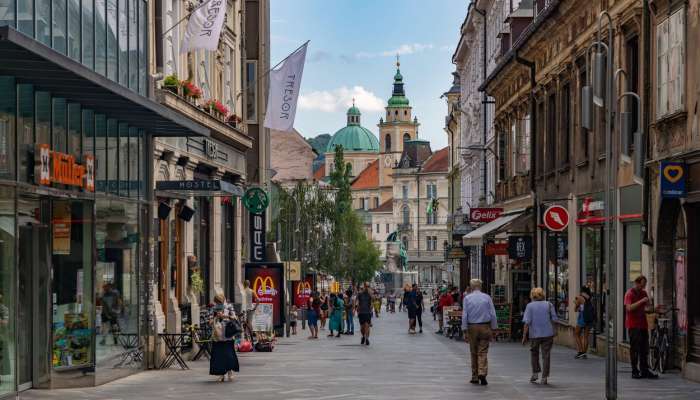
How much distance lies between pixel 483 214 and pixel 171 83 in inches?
853

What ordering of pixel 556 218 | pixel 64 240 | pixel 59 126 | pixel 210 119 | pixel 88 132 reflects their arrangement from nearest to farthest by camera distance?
pixel 59 126
pixel 64 240
pixel 88 132
pixel 556 218
pixel 210 119

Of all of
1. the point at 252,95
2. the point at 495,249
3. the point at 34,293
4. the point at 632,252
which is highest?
the point at 252,95

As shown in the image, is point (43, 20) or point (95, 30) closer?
point (43, 20)

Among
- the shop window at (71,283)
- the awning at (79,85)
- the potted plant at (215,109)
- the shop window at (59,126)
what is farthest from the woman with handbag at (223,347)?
the potted plant at (215,109)

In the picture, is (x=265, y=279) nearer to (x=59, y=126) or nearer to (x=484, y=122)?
(x=59, y=126)

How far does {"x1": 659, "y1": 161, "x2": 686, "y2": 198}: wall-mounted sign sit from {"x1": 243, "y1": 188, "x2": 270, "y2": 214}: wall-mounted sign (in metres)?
18.0

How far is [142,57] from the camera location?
91.2 ft

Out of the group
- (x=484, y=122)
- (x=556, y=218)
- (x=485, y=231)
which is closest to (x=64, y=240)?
(x=556, y=218)

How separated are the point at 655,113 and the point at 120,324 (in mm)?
10093

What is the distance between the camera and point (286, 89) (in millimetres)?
37250

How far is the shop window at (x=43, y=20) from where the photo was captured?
65.0 feet

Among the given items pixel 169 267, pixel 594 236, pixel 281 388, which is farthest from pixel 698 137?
pixel 169 267

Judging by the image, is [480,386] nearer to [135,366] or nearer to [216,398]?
[216,398]

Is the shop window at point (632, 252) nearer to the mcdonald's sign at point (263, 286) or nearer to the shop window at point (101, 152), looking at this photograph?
the shop window at point (101, 152)
